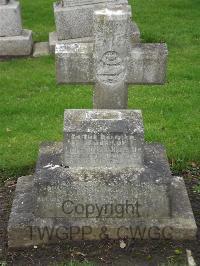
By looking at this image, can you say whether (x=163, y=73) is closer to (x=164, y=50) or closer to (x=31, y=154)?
(x=164, y=50)

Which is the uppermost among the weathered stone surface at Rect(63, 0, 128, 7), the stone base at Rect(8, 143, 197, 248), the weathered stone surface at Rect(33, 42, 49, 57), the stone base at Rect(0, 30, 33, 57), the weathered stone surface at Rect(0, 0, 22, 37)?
the stone base at Rect(8, 143, 197, 248)

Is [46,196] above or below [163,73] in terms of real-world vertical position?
below

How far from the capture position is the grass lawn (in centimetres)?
631

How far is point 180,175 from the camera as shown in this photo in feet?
19.2

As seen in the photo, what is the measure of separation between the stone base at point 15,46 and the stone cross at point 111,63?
5.11 metres

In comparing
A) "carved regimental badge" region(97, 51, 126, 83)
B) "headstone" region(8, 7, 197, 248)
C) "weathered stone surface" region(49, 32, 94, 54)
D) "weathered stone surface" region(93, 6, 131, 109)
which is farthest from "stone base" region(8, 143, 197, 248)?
"weathered stone surface" region(49, 32, 94, 54)

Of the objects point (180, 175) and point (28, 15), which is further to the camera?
point (28, 15)

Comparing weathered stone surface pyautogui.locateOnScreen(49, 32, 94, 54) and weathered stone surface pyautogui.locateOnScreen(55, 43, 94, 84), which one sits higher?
weathered stone surface pyautogui.locateOnScreen(55, 43, 94, 84)

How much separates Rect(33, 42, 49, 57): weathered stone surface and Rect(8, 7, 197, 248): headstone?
5118 millimetres

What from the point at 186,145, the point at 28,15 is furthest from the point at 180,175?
the point at 28,15

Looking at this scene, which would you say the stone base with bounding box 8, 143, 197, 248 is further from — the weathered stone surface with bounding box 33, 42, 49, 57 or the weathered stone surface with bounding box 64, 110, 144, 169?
the weathered stone surface with bounding box 33, 42, 49, 57

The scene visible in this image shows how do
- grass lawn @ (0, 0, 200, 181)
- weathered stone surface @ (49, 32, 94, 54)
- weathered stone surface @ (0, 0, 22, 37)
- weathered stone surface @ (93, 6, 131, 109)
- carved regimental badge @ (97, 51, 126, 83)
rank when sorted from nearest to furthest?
weathered stone surface @ (93, 6, 131, 109)
carved regimental badge @ (97, 51, 126, 83)
grass lawn @ (0, 0, 200, 181)
weathered stone surface @ (49, 32, 94, 54)
weathered stone surface @ (0, 0, 22, 37)

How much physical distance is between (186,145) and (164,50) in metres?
1.73

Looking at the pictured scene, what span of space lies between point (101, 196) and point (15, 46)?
566 cm
